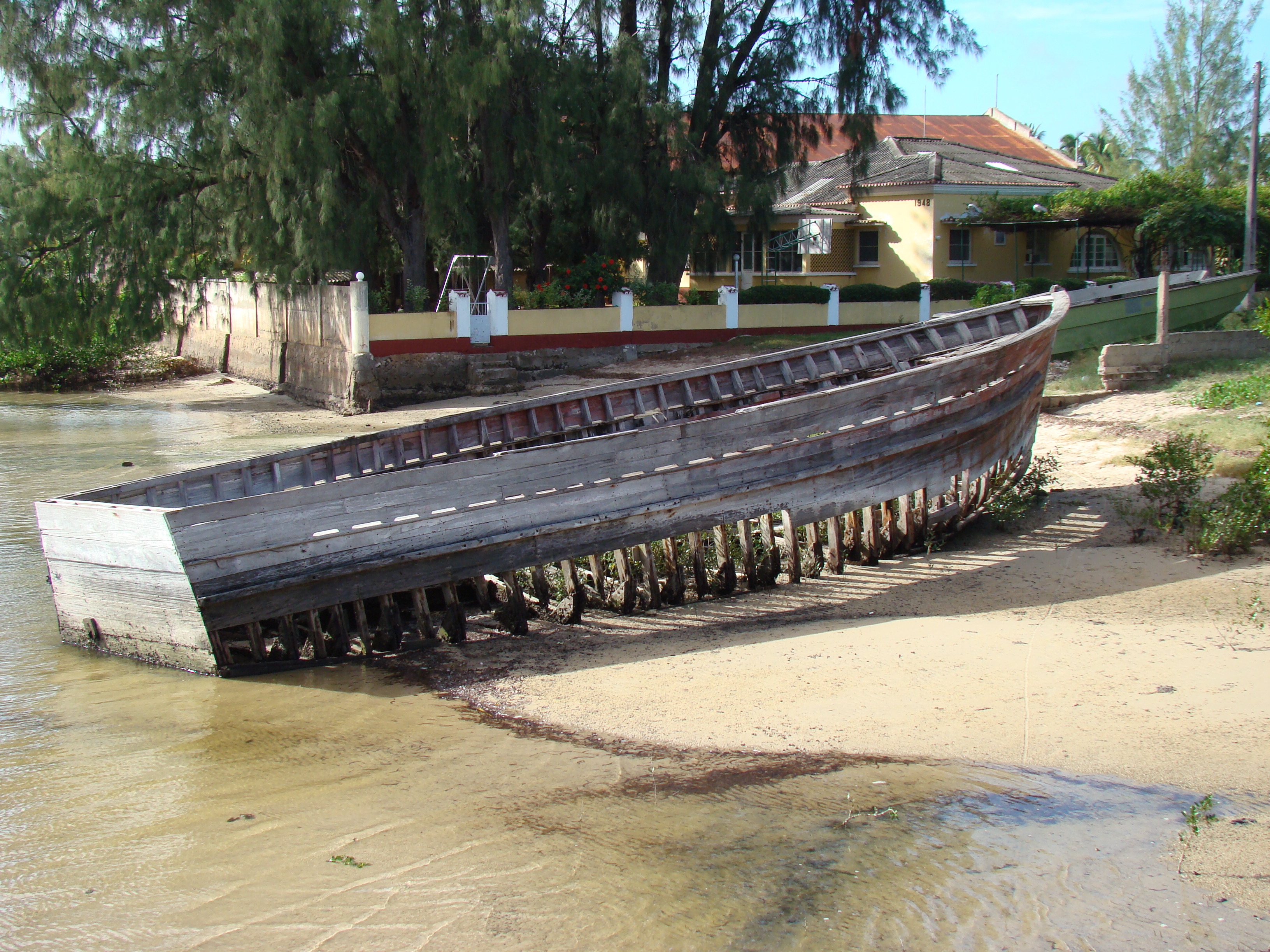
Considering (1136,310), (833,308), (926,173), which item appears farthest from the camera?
(926,173)

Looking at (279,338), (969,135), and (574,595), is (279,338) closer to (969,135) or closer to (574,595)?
(574,595)

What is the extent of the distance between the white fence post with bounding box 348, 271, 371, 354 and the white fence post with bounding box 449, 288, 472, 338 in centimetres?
187

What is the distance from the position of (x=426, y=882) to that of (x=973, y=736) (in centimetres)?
308

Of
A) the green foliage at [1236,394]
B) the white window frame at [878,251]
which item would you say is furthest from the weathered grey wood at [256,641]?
the white window frame at [878,251]

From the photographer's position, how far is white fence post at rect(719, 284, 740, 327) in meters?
26.5

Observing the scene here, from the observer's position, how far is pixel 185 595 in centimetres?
736

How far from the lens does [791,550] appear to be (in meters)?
9.09

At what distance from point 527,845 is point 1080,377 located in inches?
596

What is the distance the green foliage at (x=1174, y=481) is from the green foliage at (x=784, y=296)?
17.9 metres

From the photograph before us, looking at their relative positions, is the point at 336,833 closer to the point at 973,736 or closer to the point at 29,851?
the point at 29,851

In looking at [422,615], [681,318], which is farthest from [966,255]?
[422,615]

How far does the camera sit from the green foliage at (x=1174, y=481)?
9.41 meters

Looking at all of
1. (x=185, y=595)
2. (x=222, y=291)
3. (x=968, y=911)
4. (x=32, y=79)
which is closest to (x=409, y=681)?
(x=185, y=595)

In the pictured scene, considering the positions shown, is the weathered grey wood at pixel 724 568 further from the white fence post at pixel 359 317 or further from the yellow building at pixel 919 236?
the yellow building at pixel 919 236
